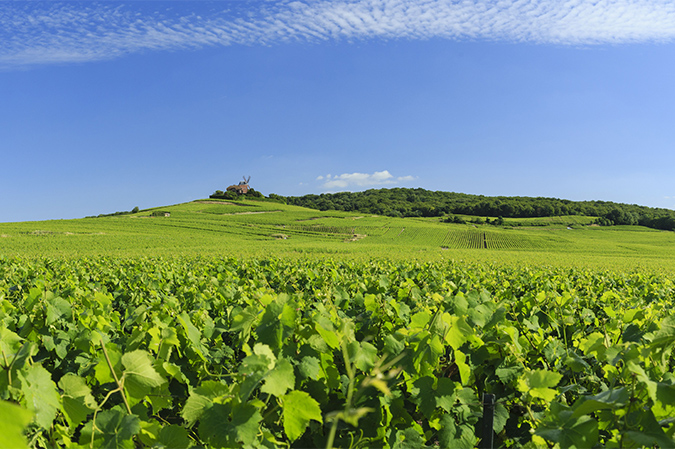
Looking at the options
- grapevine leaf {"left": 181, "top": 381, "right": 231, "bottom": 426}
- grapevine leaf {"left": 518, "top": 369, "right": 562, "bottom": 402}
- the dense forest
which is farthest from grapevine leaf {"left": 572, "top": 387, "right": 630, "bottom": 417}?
the dense forest

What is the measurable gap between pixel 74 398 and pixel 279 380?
1.03m

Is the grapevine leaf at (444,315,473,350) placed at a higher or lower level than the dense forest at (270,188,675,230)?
lower

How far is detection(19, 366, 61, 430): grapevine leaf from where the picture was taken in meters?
1.36

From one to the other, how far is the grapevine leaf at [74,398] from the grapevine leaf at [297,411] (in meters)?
0.89

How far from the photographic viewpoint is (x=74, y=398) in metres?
1.63

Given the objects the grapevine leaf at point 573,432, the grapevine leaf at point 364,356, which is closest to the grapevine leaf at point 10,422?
the grapevine leaf at point 364,356

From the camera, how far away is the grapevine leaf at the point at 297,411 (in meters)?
1.36

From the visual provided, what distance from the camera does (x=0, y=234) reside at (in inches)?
2119

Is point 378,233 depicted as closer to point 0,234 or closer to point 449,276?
point 0,234

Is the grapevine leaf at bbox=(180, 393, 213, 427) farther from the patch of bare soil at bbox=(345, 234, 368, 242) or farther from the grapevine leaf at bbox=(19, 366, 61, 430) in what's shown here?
the patch of bare soil at bbox=(345, 234, 368, 242)

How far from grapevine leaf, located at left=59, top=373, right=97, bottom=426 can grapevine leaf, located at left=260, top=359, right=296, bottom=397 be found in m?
0.91

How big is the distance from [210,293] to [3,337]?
94.0 inches

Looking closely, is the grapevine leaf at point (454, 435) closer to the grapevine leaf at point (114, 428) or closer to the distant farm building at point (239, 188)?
the grapevine leaf at point (114, 428)

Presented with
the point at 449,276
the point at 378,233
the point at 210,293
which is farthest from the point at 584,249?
the point at 210,293
